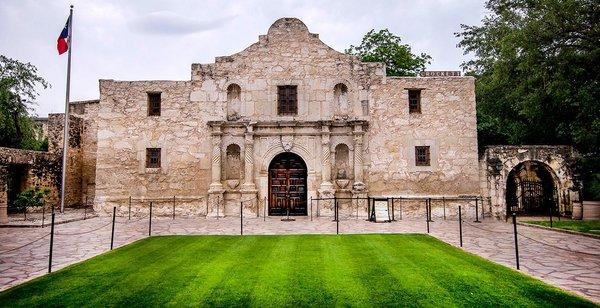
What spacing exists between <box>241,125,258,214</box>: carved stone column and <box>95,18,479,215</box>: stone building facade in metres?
0.05

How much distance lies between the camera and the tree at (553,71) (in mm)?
12500

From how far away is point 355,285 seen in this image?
5.71 m

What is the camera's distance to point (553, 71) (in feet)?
45.7

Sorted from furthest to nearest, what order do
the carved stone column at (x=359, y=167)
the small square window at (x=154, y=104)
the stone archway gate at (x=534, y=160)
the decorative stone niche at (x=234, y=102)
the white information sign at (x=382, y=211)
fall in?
1. the small square window at (x=154, y=104)
2. the decorative stone niche at (x=234, y=102)
3. the carved stone column at (x=359, y=167)
4. the stone archway gate at (x=534, y=160)
5. the white information sign at (x=382, y=211)

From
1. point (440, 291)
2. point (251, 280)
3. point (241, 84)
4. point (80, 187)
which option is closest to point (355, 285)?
point (440, 291)

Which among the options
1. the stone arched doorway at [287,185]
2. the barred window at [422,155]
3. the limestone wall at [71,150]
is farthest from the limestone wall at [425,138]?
the limestone wall at [71,150]

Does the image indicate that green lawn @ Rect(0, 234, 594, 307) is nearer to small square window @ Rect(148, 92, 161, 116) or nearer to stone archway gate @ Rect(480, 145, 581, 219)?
stone archway gate @ Rect(480, 145, 581, 219)

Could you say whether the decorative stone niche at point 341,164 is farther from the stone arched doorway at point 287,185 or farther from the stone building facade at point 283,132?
the stone arched doorway at point 287,185

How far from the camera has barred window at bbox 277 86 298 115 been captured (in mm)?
17891

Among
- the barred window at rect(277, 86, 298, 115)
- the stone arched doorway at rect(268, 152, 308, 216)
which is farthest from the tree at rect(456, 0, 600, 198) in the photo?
the stone arched doorway at rect(268, 152, 308, 216)

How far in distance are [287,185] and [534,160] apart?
1091cm

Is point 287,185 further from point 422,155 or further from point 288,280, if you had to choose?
point 288,280

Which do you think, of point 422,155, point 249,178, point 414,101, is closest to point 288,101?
point 249,178

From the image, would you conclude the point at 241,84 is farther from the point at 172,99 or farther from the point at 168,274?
the point at 168,274
